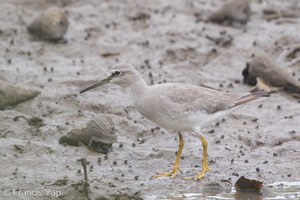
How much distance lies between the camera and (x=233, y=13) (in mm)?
15305

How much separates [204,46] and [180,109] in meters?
5.68

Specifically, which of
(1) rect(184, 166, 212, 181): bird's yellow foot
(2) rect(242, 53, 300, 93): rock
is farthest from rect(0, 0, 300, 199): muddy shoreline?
(2) rect(242, 53, 300, 93): rock

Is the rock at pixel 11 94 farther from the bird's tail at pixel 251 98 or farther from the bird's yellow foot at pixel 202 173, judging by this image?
the bird's tail at pixel 251 98

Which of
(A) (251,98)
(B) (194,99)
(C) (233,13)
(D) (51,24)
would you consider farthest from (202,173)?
(C) (233,13)

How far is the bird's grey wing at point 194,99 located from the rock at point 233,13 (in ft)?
19.6

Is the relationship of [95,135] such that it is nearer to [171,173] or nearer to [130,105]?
[171,173]

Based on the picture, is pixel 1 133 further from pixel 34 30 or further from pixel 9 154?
pixel 34 30

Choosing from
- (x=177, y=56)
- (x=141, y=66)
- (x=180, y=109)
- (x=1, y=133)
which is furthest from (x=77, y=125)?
(x=177, y=56)

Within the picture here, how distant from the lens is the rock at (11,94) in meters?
10.6

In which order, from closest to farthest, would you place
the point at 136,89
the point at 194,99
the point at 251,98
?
1. the point at 136,89
2. the point at 194,99
3. the point at 251,98

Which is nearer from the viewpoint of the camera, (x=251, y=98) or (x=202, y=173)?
(x=202, y=173)

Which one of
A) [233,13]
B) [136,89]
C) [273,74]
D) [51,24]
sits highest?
[233,13]

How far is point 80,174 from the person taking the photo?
8.66 metres

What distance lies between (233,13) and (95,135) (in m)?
7.28
